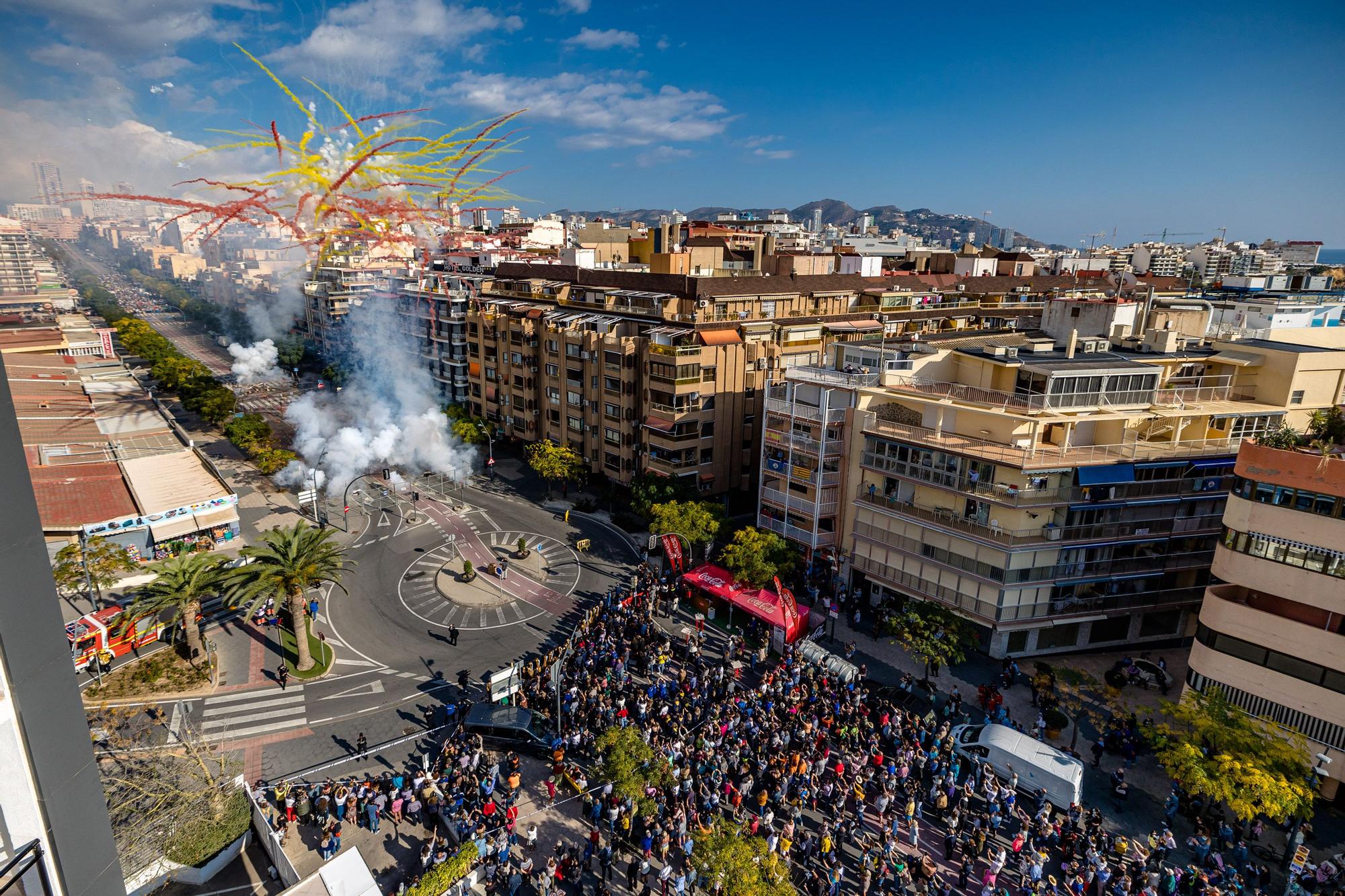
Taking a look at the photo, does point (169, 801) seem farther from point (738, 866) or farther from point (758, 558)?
point (758, 558)

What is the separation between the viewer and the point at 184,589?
33594 millimetres

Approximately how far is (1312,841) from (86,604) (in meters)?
60.1

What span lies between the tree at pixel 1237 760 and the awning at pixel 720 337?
36620mm

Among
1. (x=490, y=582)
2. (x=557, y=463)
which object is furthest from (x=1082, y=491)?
(x=557, y=463)

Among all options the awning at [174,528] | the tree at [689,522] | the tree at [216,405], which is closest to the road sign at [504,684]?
the tree at [689,522]

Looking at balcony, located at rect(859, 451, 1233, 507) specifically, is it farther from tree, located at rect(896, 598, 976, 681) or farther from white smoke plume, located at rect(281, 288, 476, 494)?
white smoke plume, located at rect(281, 288, 476, 494)

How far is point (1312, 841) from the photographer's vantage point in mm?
26078

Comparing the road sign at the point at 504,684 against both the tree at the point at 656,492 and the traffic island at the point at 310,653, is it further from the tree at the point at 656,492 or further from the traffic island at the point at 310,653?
the tree at the point at 656,492

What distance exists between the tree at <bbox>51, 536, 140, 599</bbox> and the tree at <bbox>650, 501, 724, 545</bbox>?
3071 centimetres

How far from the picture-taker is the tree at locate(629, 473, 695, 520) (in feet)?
168

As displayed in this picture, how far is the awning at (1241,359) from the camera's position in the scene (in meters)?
38.2

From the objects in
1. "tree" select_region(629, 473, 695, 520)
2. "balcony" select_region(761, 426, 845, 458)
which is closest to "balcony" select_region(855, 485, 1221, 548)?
"balcony" select_region(761, 426, 845, 458)

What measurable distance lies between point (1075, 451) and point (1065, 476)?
1.44 meters

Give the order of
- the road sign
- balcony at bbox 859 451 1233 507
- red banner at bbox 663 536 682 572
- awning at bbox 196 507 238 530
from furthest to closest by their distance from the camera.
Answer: awning at bbox 196 507 238 530, red banner at bbox 663 536 682 572, balcony at bbox 859 451 1233 507, the road sign
